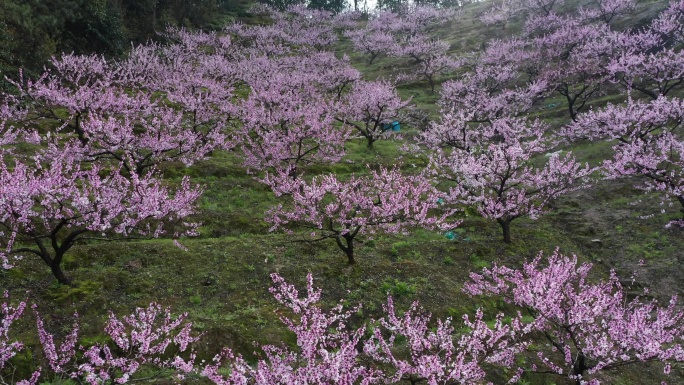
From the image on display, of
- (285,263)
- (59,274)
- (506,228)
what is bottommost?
(59,274)

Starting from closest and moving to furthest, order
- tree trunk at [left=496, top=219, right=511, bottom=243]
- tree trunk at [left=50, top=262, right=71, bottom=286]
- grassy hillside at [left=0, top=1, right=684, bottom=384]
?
1. grassy hillside at [left=0, top=1, right=684, bottom=384]
2. tree trunk at [left=50, top=262, right=71, bottom=286]
3. tree trunk at [left=496, top=219, right=511, bottom=243]

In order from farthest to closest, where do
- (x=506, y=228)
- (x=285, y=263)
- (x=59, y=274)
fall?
(x=506, y=228)
(x=285, y=263)
(x=59, y=274)

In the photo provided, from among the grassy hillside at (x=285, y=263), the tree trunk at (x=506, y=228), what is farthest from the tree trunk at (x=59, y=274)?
the tree trunk at (x=506, y=228)

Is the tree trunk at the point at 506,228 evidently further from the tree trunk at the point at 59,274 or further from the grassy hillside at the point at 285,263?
the tree trunk at the point at 59,274

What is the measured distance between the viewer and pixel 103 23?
1339 inches

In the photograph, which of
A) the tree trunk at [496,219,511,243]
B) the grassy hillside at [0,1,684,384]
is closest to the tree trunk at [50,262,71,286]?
the grassy hillside at [0,1,684,384]

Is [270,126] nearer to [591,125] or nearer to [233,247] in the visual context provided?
[233,247]

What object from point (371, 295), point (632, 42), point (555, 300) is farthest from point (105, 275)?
point (632, 42)

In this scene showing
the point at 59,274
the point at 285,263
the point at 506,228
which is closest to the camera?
the point at 59,274

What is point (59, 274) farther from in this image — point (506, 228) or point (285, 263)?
point (506, 228)

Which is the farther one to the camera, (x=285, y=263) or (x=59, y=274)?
(x=285, y=263)

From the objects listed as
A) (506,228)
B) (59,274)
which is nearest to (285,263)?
(59,274)

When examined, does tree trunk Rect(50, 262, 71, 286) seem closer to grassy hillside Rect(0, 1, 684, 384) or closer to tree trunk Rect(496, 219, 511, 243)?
grassy hillside Rect(0, 1, 684, 384)

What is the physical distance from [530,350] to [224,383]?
9085 mm
